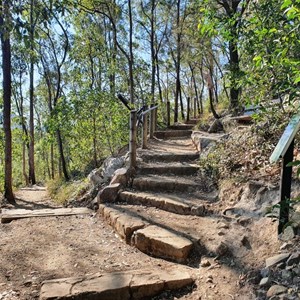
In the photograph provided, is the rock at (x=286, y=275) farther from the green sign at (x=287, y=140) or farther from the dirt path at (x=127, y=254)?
the green sign at (x=287, y=140)

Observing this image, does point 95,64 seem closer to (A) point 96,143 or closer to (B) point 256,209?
(A) point 96,143

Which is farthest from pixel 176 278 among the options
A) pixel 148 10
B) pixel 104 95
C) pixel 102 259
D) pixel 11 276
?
pixel 148 10

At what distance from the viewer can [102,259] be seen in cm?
255

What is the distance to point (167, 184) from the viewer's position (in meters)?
3.94

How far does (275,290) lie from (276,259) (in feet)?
0.93

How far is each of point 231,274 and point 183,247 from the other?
45cm

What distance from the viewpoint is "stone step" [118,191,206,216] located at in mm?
3232

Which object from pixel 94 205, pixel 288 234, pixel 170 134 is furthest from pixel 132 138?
pixel 170 134

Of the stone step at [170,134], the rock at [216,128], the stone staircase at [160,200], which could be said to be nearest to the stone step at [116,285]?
the stone staircase at [160,200]

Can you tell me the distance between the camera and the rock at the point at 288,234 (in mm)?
2127

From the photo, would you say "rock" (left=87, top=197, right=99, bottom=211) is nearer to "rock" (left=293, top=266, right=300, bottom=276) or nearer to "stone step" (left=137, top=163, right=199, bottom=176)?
"stone step" (left=137, top=163, right=199, bottom=176)

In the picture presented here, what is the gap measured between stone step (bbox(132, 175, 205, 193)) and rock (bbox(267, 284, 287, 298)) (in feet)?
6.82

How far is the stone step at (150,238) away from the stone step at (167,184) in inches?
28.6

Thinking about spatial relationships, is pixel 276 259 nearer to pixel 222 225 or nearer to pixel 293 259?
pixel 293 259
